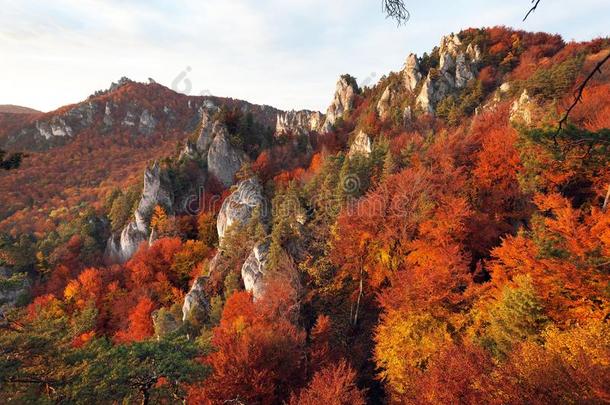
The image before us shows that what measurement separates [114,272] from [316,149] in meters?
49.3

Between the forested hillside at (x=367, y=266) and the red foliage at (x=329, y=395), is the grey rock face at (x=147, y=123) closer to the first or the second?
the forested hillside at (x=367, y=266)

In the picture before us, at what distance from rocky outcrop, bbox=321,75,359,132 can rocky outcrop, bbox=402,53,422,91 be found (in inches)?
839

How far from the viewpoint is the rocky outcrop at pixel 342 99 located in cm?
9900

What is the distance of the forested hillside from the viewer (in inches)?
478

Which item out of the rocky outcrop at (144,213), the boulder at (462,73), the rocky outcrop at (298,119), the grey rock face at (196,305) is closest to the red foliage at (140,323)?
the grey rock face at (196,305)

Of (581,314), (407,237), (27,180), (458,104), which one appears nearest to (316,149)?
(458,104)

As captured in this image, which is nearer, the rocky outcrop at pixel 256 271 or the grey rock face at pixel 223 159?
the rocky outcrop at pixel 256 271

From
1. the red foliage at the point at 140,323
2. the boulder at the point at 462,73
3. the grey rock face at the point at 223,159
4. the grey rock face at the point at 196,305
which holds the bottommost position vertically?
the red foliage at the point at 140,323

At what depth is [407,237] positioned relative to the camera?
2644 centimetres

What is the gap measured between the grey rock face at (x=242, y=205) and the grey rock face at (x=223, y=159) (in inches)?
742

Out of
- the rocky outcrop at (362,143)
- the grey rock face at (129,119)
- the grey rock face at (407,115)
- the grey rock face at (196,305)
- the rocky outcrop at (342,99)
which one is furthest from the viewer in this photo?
the grey rock face at (129,119)

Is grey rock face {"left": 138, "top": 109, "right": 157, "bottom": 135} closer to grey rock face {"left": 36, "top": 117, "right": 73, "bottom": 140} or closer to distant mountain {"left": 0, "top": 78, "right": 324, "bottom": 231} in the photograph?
distant mountain {"left": 0, "top": 78, "right": 324, "bottom": 231}

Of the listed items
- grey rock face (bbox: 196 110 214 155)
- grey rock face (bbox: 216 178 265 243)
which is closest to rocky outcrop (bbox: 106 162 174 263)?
grey rock face (bbox: 196 110 214 155)

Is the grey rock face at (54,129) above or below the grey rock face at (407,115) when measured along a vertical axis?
below
